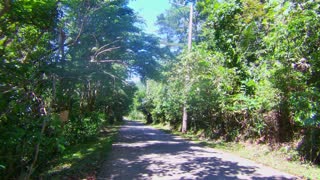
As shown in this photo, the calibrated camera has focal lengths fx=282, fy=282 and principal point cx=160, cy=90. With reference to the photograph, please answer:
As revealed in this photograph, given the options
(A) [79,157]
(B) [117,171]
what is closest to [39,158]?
(B) [117,171]

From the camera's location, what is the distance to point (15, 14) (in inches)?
291

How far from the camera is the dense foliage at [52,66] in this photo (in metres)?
5.96

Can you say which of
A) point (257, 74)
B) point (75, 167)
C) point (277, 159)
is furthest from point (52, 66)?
point (257, 74)

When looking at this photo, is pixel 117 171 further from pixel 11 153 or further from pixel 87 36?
pixel 87 36

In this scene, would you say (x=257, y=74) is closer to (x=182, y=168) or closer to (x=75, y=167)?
(x=182, y=168)

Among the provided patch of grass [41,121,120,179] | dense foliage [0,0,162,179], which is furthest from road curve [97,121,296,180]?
dense foliage [0,0,162,179]

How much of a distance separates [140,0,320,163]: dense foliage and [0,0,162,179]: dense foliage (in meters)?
3.43

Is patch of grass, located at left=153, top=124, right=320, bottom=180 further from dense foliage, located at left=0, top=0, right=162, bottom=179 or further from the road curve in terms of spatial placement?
dense foliage, located at left=0, top=0, right=162, bottom=179

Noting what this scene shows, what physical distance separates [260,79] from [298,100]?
3.70m

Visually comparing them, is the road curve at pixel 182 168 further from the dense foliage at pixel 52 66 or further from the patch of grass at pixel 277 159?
the dense foliage at pixel 52 66

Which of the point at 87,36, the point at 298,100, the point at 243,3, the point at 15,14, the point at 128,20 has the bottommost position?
the point at 298,100

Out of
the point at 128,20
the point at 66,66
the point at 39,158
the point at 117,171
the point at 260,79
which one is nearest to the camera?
the point at 39,158

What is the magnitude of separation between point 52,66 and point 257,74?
28.5 ft

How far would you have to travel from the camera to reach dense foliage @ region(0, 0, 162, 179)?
596 centimetres
